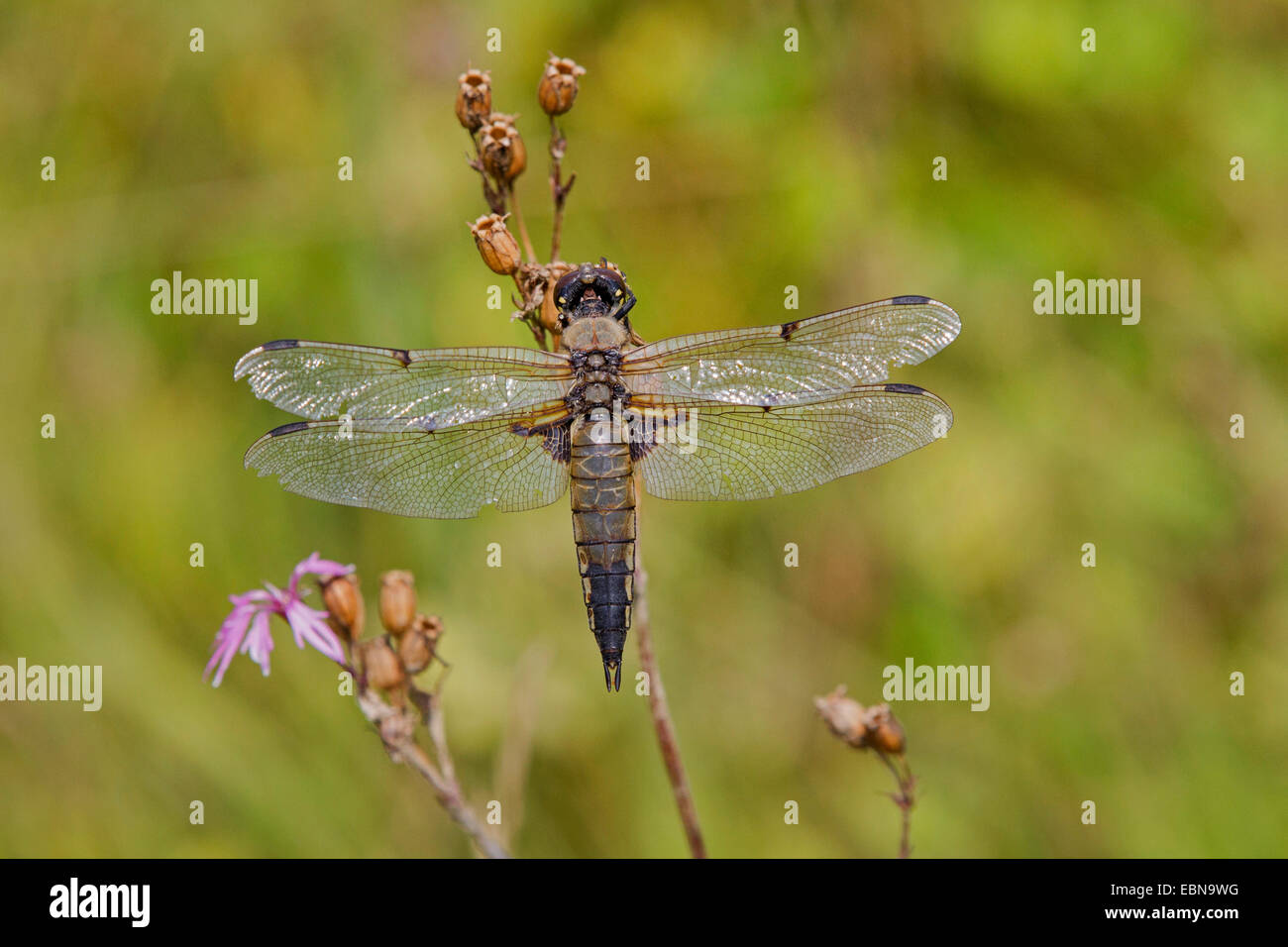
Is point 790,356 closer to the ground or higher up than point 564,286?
closer to the ground

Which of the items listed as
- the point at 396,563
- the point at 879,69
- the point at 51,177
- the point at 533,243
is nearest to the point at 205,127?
the point at 51,177

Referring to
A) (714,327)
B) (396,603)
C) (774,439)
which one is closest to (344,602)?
(396,603)

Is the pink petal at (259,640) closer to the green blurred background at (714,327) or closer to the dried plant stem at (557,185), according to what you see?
the dried plant stem at (557,185)

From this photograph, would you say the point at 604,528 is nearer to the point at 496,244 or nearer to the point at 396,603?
the point at 396,603

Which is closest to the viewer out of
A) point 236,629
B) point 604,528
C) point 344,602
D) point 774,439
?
point 344,602

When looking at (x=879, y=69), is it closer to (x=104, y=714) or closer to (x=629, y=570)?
(x=629, y=570)
